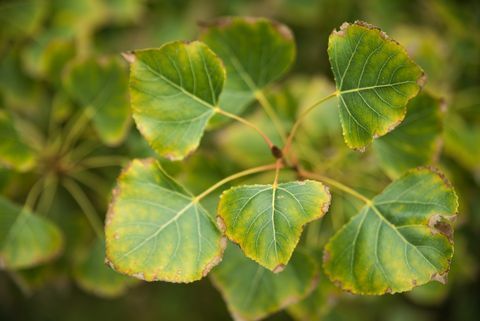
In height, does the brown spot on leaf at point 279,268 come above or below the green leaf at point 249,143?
above

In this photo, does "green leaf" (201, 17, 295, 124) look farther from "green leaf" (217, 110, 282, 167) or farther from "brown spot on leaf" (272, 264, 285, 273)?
"brown spot on leaf" (272, 264, 285, 273)

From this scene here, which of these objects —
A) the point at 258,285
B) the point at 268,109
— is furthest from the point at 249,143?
the point at 258,285

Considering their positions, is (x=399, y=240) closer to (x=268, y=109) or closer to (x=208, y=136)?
(x=268, y=109)

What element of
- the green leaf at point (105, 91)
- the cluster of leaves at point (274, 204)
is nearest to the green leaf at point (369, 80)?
the cluster of leaves at point (274, 204)

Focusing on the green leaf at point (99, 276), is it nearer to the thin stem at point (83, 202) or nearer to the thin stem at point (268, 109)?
the thin stem at point (83, 202)

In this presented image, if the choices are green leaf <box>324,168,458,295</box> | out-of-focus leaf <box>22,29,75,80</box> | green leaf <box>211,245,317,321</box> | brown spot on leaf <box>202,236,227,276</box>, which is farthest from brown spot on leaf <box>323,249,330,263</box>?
out-of-focus leaf <box>22,29,75,80</box>

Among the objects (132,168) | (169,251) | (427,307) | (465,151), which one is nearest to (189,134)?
(132,168)

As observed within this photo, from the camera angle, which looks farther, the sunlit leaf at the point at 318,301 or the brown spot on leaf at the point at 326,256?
the sunlit leaf at the point at 318,301
